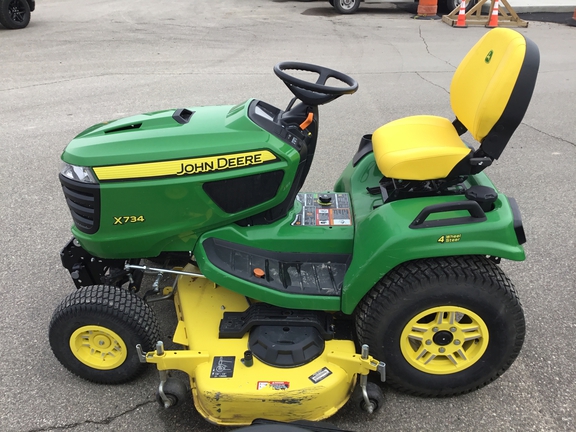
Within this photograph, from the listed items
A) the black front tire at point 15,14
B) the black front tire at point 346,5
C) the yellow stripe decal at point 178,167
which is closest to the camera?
the yellow stripe decal at point 178,167

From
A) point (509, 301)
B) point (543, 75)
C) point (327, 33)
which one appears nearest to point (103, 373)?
point (509, 301)

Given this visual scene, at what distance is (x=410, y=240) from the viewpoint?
2.07m

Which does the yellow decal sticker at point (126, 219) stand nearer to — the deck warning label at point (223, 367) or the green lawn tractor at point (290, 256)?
the green lawn tractor at point (290, 256)

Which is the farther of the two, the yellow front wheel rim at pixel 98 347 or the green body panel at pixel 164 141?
the yellow front wheel rim at pixel 98 347

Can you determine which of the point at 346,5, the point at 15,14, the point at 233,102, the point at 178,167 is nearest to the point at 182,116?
the point at 178,167

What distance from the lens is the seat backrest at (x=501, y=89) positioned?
2086 millimetres

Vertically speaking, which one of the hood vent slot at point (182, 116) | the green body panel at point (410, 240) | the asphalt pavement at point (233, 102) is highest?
the hood vent slot at point (182, 116)

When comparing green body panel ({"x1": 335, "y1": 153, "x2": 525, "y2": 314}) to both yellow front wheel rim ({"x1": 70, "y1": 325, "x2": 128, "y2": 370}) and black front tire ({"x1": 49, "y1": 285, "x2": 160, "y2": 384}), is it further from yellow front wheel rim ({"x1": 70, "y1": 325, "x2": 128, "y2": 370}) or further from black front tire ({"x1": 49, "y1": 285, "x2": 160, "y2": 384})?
yellow front wheel rim ({"x1": 70, "y1": 325, "x2": 128, "y2": 370})

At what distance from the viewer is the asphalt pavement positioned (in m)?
2.30

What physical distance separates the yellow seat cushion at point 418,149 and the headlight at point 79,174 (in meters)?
1.29

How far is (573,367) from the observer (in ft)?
8.20

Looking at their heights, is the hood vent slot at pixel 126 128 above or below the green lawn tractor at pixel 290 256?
above

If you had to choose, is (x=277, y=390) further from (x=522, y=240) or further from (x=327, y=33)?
(x=327, y=33)

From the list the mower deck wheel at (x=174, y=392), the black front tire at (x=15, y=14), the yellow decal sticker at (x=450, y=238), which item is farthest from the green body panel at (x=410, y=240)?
the black front tire at (x=15, y=14)
